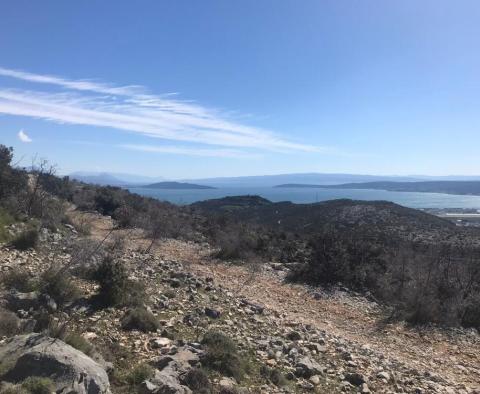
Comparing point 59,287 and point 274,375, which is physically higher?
point 59,287

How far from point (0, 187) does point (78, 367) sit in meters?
17.0

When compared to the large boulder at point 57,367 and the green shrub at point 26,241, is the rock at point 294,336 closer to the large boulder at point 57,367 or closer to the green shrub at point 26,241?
the large boulder at point 57,367

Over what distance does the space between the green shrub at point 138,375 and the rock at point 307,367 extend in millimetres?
2631

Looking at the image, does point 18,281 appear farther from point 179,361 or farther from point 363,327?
point 363,327

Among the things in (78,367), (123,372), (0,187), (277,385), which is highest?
(0,187)

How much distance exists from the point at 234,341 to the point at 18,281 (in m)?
4.41

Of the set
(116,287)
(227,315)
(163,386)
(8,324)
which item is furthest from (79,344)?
(227,315)

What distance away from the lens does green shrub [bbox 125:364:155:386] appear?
5875 mm

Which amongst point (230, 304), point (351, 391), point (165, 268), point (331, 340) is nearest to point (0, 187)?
point (165, 268)

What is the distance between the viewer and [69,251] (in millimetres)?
13023

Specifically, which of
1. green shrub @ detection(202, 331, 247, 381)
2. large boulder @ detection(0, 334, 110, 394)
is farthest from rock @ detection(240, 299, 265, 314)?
large boulder @ detection(0, 334, 110, 394)

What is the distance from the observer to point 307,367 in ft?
24.6

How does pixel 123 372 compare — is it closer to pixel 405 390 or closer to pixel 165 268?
pixel 405 390

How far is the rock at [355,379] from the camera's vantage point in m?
7.50
